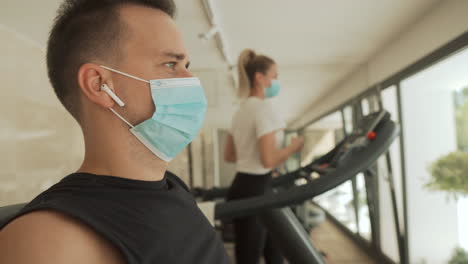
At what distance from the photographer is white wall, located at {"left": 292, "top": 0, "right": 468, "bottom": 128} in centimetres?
178

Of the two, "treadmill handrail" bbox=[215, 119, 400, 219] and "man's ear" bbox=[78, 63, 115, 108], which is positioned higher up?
"man's ear" bbox=[78, 63, 115, 108]

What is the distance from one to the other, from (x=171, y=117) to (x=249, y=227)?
996mm

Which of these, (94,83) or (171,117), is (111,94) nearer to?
(94,83)

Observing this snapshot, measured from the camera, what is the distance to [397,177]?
105 inches

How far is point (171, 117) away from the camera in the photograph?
2.47ft

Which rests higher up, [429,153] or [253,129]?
[253,129]

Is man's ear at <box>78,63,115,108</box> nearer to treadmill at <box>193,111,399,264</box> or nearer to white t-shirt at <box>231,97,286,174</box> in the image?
treadmill at <box>193,111,399,264</box>

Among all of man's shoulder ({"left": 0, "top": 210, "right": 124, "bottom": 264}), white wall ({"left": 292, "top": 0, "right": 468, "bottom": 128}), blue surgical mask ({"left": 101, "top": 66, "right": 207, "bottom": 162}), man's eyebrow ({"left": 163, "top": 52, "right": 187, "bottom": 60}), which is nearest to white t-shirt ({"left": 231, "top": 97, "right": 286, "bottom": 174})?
blue surgical mask ({"left": 101, "top": 66, "right": 207, "bottom": 162})

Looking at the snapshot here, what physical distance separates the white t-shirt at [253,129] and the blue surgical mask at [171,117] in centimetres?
71

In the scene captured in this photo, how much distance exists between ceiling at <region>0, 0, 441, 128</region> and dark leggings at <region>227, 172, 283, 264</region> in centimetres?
115

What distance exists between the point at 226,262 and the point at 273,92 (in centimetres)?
137

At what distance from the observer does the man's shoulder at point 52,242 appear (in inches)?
16.6

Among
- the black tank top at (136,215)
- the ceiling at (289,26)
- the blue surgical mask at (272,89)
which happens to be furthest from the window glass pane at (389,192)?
the black tank top at (136,215)

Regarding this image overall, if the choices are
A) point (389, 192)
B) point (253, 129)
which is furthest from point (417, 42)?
point (253, 129)
